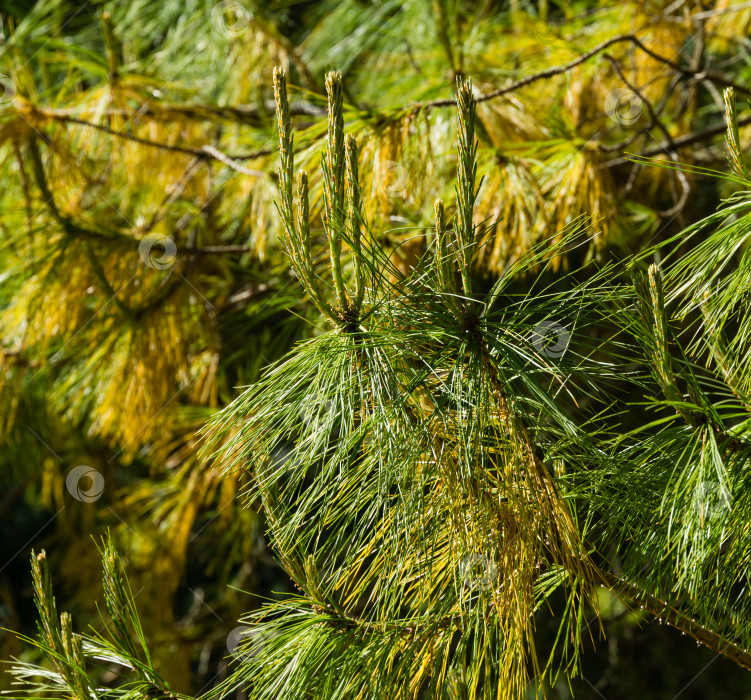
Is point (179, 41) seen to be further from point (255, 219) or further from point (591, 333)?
point (591, 333)

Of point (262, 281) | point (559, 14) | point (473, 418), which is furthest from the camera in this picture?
point (559, 14)

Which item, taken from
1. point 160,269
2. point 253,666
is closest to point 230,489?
point 160,269

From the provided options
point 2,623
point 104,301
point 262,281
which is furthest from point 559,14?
point 2,623

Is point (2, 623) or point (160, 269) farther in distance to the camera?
point (2, 623)

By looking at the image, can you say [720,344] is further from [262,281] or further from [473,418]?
[262,281]

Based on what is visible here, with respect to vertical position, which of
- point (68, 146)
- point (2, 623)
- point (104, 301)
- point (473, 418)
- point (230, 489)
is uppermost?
point (68, 146)

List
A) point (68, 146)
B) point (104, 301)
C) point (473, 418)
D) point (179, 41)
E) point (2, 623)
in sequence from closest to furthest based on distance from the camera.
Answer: point (473, 418), point (104, 301), point (68, 146), point (179, 41), point (2, 623)

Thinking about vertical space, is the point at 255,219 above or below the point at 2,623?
above
